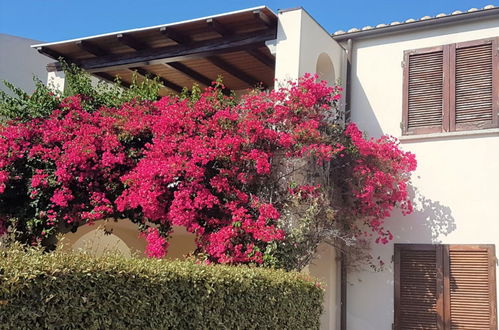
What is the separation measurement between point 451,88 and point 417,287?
3.68m

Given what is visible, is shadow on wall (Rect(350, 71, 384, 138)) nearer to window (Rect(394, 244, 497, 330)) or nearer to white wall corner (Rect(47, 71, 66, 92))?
window (Rect(394, 244, 497, 330))

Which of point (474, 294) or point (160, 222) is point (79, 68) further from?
point (474, 294)

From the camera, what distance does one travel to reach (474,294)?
10.3 meters

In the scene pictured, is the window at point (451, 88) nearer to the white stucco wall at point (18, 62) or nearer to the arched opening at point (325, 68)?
the arched opening at point (325, 68)

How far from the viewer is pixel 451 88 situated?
1116 centimetres

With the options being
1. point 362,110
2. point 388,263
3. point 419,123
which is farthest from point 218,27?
point 388,263

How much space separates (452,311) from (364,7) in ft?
18.5

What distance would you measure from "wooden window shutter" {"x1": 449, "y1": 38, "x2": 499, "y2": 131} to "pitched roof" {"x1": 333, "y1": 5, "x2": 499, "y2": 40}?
0.49 meters

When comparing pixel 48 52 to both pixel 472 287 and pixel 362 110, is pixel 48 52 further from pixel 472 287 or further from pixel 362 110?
pixel 472 287

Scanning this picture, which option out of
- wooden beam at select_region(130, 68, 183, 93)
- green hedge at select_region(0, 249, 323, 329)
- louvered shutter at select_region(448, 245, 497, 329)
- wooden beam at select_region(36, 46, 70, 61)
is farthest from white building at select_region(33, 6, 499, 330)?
green hedge at select_region(0, 249, 323, 329)

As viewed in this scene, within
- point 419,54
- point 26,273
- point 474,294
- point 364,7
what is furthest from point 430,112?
point 26,273

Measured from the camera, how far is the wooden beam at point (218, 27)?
11195mm

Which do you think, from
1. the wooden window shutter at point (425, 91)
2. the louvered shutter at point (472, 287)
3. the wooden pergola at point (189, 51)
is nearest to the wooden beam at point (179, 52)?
the wooden pergola at point (189, 51)

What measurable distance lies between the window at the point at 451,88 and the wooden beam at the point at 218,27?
3.48 meters
